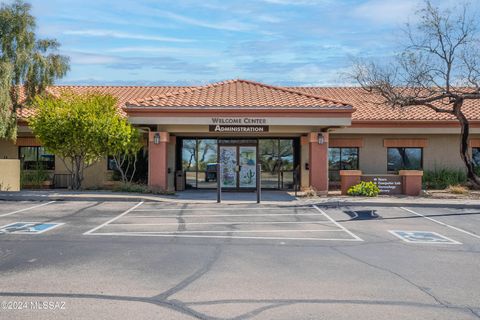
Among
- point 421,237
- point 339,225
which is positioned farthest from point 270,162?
point 421,237

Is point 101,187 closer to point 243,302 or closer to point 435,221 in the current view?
point 435,221

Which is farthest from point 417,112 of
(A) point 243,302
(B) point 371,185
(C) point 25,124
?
(A) point 243,302

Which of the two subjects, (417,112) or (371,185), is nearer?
(371,185)

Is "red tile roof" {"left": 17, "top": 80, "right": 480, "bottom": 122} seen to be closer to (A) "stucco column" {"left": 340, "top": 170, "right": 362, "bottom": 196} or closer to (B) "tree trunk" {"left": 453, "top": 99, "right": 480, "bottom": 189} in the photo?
(B) "tree trunk" {"left": 453, "top": 99, "right": 480, "bottom": 189}

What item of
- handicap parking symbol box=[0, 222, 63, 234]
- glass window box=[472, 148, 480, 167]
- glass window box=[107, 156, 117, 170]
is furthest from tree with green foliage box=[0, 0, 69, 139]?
glass window box=[472, 148, 480, 167]

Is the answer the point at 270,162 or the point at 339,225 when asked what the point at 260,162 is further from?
the point at 339,225

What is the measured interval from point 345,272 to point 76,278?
3.89 m

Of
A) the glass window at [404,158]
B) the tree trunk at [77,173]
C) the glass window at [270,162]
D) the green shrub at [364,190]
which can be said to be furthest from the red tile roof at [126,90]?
the green shrub at [364,190]

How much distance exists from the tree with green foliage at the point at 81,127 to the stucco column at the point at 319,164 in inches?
285

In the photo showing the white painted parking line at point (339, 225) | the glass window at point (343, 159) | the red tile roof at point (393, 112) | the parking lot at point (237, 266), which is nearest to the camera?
the parking lot at point (237, 266)

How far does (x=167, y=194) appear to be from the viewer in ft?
64.0

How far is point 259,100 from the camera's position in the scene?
20.6 meters

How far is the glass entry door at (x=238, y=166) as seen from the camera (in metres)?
22.6

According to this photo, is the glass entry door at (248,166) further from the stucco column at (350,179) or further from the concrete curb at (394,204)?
the concrete curb at (394,204)
